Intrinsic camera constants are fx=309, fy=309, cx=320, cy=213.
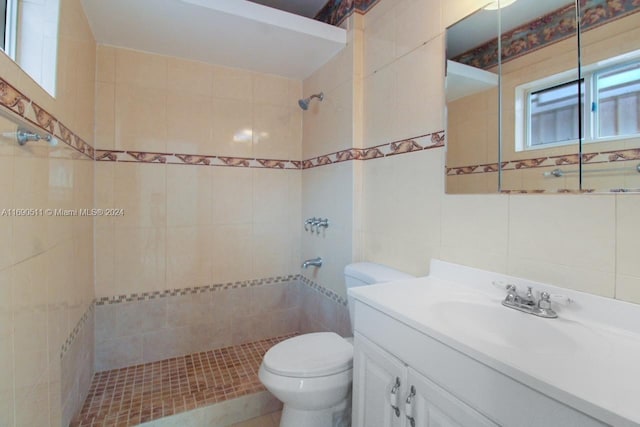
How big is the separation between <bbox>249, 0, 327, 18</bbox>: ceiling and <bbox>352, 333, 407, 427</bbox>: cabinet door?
2107mm

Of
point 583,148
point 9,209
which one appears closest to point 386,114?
point 583,148

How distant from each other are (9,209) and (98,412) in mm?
1259

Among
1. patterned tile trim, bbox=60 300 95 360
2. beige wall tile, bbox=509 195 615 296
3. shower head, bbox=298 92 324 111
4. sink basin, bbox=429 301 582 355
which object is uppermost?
shower head, bbox=298 92 324 111

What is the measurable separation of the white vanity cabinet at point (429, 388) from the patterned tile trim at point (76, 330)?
1.22m

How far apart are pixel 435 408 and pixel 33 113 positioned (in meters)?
1.50

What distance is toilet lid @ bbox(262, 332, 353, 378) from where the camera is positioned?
128 centimetres

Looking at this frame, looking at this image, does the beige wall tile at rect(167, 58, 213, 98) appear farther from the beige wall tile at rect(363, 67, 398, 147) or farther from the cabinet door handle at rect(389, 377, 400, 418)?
the cabinet door handle at rect(389, 377, 400, 418)

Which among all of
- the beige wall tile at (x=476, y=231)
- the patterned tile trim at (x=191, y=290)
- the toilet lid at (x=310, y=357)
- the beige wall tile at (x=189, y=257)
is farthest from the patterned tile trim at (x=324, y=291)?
the beige wall tile at (x=476, y=231)

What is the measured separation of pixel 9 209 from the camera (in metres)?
0.85

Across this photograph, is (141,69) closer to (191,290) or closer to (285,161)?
(285,161)

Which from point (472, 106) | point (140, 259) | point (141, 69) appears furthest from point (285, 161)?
point (472, 106)

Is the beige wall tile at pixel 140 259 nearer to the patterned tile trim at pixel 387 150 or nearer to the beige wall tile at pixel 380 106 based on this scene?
the patterned tile trim at pixel 387 150

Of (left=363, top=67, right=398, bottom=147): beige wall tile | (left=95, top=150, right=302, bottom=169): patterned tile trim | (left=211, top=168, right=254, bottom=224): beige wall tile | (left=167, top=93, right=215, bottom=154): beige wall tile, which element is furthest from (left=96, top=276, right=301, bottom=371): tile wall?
(left=363, top=67, right=398, bottom=147): beige wall tile

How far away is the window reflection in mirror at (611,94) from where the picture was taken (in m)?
0.84
